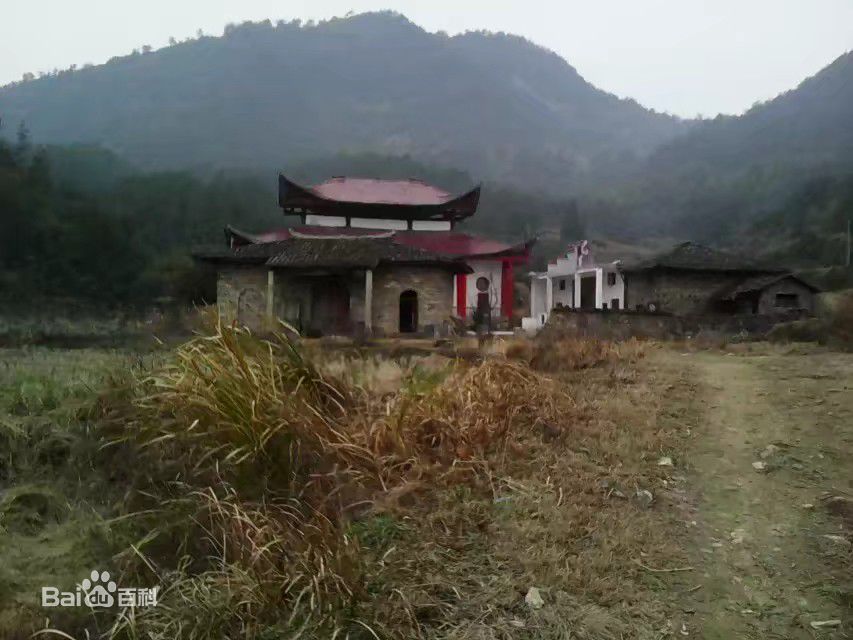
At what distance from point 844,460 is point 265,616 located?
12.2 ft

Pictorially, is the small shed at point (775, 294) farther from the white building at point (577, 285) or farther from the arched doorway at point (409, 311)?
the arched doorway at point (409, 311)

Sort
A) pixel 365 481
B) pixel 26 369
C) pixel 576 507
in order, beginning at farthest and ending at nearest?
pixel 26 369
pixel 365 481
pixel 576 507

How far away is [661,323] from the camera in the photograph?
43.1 ft

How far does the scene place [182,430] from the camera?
3883mm

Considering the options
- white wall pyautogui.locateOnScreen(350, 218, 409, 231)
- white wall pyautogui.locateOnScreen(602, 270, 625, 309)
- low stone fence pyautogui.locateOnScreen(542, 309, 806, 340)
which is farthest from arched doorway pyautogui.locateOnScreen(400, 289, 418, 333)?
white wall pyautogui.locateOnScreen(602, 270, 625, 309)

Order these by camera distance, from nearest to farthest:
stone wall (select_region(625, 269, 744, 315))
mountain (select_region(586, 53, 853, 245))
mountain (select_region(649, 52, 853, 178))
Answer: stone wall (select_region(625, 269, 744, 315)) → mountain (select_region(586, 53, 853, 245)) → mountain (select_region(649, 52, 853, 178))

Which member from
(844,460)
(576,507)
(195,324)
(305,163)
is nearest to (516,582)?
(576,507)

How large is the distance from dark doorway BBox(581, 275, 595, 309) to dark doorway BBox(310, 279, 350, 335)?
1244 centimetres

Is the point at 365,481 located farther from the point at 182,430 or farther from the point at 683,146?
the point at 683,146

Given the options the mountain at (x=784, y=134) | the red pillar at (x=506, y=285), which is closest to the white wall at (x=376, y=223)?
the red pillar at (x=506, y=285)

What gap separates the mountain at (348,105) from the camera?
65875 mm

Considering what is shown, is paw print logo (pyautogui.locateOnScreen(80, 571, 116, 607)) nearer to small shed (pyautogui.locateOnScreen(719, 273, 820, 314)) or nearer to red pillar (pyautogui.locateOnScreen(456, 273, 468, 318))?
red pillar (pyautogui.locateOnScreen(456, 273, 468, 318))

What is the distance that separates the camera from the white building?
2291 centimetres

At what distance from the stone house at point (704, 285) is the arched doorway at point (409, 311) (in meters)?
8.10
